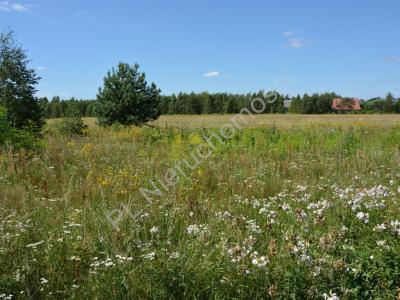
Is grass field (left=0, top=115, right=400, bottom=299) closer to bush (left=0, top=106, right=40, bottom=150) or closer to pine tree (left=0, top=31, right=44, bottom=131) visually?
bush (left=0, top=106, right=40, bottom=150)

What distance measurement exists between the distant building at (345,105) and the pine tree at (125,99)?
6381 centimetres

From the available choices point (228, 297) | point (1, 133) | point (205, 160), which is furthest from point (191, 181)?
point (1, 133)

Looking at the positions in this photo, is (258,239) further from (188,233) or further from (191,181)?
(191,181)

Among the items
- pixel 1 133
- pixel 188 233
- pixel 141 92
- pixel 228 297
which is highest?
pixel 141 92

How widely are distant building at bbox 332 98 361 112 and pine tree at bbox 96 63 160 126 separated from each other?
6381 centimetres

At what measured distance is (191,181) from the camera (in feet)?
21.9

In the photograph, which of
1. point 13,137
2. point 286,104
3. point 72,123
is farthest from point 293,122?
point 286,104

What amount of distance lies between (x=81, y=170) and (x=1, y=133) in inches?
95.4

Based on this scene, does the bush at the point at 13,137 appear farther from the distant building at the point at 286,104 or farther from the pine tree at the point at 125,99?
the distant building at the point at 286,104

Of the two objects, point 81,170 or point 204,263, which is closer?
point 204,263

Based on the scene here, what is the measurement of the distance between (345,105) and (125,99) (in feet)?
224

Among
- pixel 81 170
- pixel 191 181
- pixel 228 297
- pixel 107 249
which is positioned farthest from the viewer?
pixel 81 170

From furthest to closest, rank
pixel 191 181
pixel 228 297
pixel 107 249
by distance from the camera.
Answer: pixel 191 181 < pixel 107 249 < pixel 228 297

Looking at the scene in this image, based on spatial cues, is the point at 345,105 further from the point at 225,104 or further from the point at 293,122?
the point at 293,122
